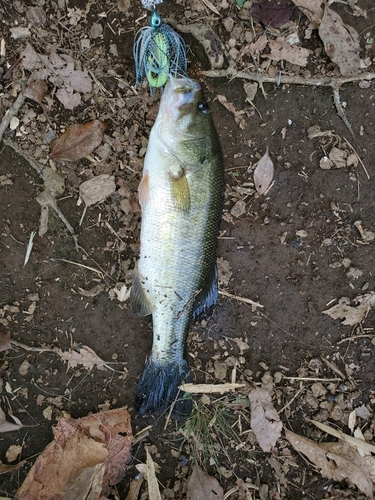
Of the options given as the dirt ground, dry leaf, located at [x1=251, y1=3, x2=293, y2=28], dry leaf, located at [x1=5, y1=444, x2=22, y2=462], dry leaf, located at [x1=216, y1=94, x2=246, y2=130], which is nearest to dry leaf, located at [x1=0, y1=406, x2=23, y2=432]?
the dirt ground

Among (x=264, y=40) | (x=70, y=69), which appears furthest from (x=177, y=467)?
(x=264, y=40)

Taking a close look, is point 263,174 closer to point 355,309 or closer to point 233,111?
point 233,111

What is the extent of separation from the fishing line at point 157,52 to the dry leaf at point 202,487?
3.13m

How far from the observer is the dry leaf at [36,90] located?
312 cm

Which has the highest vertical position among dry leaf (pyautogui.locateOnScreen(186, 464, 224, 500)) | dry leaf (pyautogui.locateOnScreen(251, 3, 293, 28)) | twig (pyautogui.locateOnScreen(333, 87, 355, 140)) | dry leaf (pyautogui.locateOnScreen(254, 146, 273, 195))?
dry leaf (pyautogui.locateOnScreen(251, 3, 293, 28))

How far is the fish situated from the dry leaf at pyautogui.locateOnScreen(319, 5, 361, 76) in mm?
1201

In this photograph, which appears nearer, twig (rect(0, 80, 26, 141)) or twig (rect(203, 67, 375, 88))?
twig (rect(0, 80, 26, 141))

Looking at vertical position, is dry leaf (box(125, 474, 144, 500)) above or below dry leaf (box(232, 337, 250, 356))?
below

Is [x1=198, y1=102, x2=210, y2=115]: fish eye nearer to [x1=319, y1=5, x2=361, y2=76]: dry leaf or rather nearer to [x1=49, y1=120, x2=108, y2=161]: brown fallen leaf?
[x1=49, y1=120, x2=108, y2=161]: brown fallen leaf

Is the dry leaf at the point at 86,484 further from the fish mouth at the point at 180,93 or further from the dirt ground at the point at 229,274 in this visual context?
the fish mouth at the point at 180,93

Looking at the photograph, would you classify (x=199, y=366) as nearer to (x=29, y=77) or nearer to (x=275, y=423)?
(x=275, y=423)

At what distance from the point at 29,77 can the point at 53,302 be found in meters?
1.76

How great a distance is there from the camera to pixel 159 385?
10.5 ft

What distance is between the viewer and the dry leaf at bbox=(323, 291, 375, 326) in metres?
3.45
